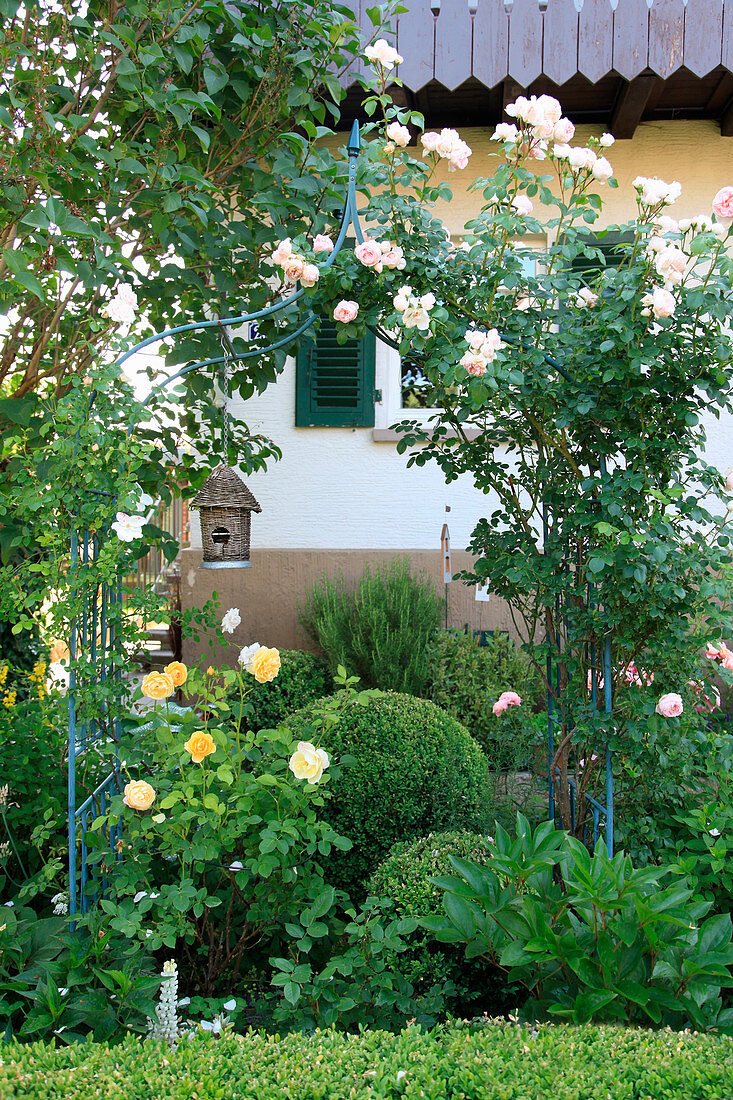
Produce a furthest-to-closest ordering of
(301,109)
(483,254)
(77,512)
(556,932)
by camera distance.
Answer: (301,109), (483,254), (77,512), (556,932)

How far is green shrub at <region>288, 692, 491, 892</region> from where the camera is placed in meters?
2.99

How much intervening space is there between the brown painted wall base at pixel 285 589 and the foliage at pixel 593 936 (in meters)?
3.35

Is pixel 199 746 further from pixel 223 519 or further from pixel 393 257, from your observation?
pixel 223 519

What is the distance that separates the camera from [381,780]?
298cm

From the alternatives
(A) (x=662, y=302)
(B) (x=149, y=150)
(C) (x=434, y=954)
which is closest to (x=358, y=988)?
(C) (x=434, y=954)

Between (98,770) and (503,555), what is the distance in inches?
60.9

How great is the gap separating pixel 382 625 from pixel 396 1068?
321cm

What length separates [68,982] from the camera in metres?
2.10

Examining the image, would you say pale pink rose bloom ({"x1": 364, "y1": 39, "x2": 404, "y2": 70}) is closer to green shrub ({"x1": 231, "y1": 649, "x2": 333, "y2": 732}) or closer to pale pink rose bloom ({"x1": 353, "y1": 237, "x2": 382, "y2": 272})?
pale pink rose bloom ({"x1": 353, "y1": 237, "x2": 382, "y2": 272})

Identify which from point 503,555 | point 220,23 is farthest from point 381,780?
→ point 220,23

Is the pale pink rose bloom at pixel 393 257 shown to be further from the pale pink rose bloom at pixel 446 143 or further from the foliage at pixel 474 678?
the foliage at pixel 474 678

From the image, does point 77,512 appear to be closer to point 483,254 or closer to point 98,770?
point 98,770

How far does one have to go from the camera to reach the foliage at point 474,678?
4.47 m

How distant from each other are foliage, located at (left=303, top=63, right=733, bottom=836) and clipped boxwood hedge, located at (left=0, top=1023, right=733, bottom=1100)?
3.31 feet
